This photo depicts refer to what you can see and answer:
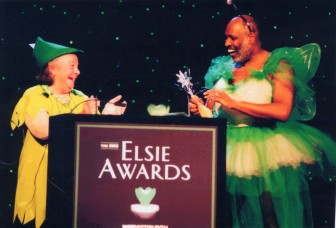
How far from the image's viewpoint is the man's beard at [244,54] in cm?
162

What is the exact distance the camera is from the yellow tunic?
5.29 feet

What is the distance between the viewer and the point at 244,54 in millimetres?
1628

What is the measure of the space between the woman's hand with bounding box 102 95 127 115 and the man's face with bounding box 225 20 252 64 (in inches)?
18.9

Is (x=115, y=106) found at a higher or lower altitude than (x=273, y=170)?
higher

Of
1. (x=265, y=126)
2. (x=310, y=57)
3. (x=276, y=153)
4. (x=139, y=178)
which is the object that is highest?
(x=310, y=57)

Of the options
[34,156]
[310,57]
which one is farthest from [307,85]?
[34,156]

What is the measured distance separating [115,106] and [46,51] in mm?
363

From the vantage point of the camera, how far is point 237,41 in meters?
1.63

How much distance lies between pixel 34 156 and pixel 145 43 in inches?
25.2

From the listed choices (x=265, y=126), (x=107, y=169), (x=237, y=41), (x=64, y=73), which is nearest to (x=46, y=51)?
(x=64, y=73)

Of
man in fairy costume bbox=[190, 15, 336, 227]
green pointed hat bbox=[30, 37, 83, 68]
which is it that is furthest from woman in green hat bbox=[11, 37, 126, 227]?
man in fairy costume bbox=[190, 15, 336, 227]

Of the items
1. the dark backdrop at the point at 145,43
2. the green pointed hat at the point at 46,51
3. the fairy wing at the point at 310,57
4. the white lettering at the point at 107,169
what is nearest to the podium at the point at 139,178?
the white lettering at the point at 107,169

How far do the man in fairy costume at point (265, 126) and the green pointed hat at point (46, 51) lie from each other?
0.56 m

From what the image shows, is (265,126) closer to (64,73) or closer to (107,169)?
(107,169)
